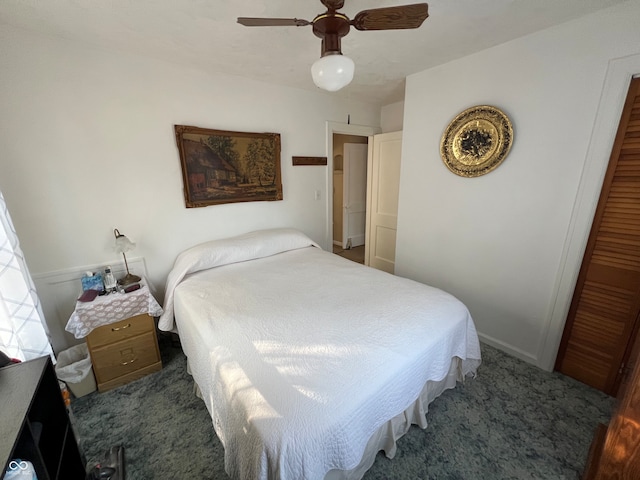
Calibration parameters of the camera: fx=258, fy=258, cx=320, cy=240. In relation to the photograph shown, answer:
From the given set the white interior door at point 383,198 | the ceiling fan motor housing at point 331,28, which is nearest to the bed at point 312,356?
the ceiling fan motor housing at point 331,28

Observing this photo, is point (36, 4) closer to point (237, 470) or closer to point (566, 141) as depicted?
point (237, 470)

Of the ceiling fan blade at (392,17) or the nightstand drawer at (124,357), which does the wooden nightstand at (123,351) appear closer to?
the nightstand drawer at (124,357)

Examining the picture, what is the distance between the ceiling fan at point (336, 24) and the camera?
111 centimetres

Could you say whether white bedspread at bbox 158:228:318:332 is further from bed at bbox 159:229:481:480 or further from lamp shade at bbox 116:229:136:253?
lamp shade at bbox 116:229:136:253

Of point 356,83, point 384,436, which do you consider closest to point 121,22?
point 356,83

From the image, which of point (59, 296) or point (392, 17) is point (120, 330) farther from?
point (392, 17)

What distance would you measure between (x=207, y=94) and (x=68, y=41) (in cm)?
88

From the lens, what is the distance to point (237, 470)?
0.98 m

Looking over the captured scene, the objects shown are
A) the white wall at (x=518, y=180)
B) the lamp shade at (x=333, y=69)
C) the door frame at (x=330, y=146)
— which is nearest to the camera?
the lamp shade at (x=333, y=69)

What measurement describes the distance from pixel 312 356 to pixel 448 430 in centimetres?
105

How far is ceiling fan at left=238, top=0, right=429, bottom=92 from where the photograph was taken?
1113 mm

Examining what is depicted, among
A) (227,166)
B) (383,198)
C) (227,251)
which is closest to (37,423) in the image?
(227,251)

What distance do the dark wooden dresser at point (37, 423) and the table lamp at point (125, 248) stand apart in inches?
40.6

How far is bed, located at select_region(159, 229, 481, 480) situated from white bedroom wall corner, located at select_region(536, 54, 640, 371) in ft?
2.29
